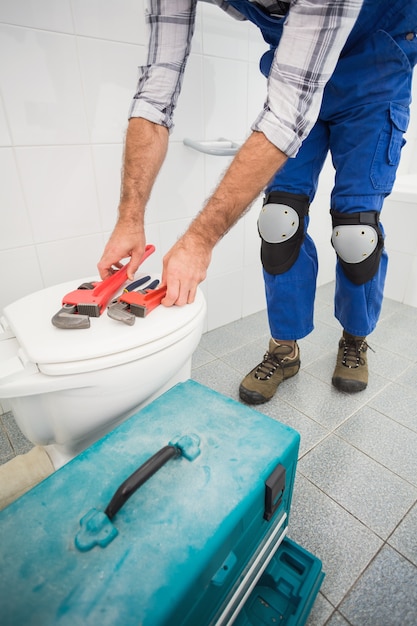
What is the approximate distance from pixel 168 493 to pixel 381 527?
0.48 meters

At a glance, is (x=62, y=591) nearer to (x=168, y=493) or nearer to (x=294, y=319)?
(x=168, y=493)

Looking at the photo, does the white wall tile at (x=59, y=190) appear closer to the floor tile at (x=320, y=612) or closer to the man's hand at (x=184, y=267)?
the man's hand at (x=184, y=267)

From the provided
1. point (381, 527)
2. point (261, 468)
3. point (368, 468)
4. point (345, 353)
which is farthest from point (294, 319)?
point (261, 468)

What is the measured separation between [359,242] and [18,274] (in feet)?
2.59

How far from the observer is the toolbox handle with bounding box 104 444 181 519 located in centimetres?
34

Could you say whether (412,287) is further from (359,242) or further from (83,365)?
(83,365)

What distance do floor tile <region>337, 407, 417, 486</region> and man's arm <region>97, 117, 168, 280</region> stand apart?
63 cm

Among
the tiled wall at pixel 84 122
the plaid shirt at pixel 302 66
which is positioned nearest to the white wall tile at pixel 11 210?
the tiled wall at pixel 84 122

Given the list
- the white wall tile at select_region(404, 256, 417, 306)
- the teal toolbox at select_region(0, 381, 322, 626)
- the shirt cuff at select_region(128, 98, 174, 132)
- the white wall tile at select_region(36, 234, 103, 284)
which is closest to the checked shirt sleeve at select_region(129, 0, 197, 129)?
the shirt cuff at select_region(128, 98, 174, 132)

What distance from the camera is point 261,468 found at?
0.40m

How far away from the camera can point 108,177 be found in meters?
0.89

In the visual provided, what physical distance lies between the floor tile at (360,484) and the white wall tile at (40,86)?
2.94ft

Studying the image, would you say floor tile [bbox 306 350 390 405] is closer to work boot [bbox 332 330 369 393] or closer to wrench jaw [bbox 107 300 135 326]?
work boot [bbox 332 330 369 393]

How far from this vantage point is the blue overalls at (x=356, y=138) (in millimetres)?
679
